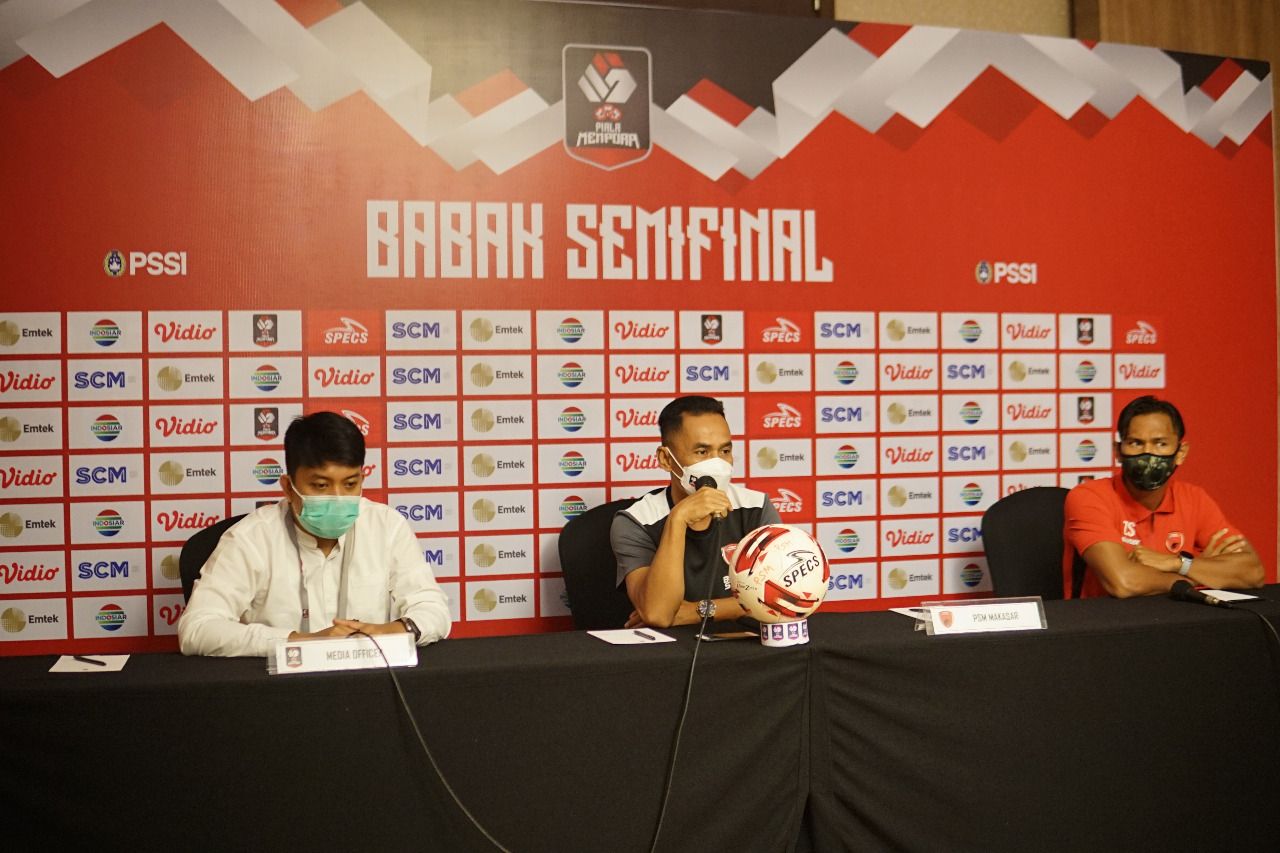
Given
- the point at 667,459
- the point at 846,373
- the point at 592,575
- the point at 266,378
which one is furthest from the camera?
the point at 846,373

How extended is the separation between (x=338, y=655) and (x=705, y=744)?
606 millimetres

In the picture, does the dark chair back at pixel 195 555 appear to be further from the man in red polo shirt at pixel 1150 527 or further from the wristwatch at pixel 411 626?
the man in red polo shirt at pixel 1150 527

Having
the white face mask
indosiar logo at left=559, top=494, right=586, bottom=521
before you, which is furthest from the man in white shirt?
indosiar logo at left=559, top=494, right=586, bottom=521

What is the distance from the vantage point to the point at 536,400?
2.84m

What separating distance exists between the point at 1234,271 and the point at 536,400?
8.15 ft

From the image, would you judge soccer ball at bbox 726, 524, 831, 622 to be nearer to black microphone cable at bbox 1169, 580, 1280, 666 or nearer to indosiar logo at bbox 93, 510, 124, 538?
black microphone cable at bbox 1169, 580, 1280, 666

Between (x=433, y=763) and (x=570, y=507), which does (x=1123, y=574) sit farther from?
(x=433, y=763)

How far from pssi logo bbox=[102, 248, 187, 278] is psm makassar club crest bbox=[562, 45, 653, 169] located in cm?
113

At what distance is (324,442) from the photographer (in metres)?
1.91

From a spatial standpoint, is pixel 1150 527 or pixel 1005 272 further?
pixel 1005 272

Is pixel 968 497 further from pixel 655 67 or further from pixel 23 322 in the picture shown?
pixel 23 322

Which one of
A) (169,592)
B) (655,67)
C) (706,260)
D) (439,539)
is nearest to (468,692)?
(439,539)

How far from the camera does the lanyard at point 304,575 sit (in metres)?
2.05

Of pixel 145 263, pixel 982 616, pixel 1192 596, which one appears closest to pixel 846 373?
pixel 1192 596
